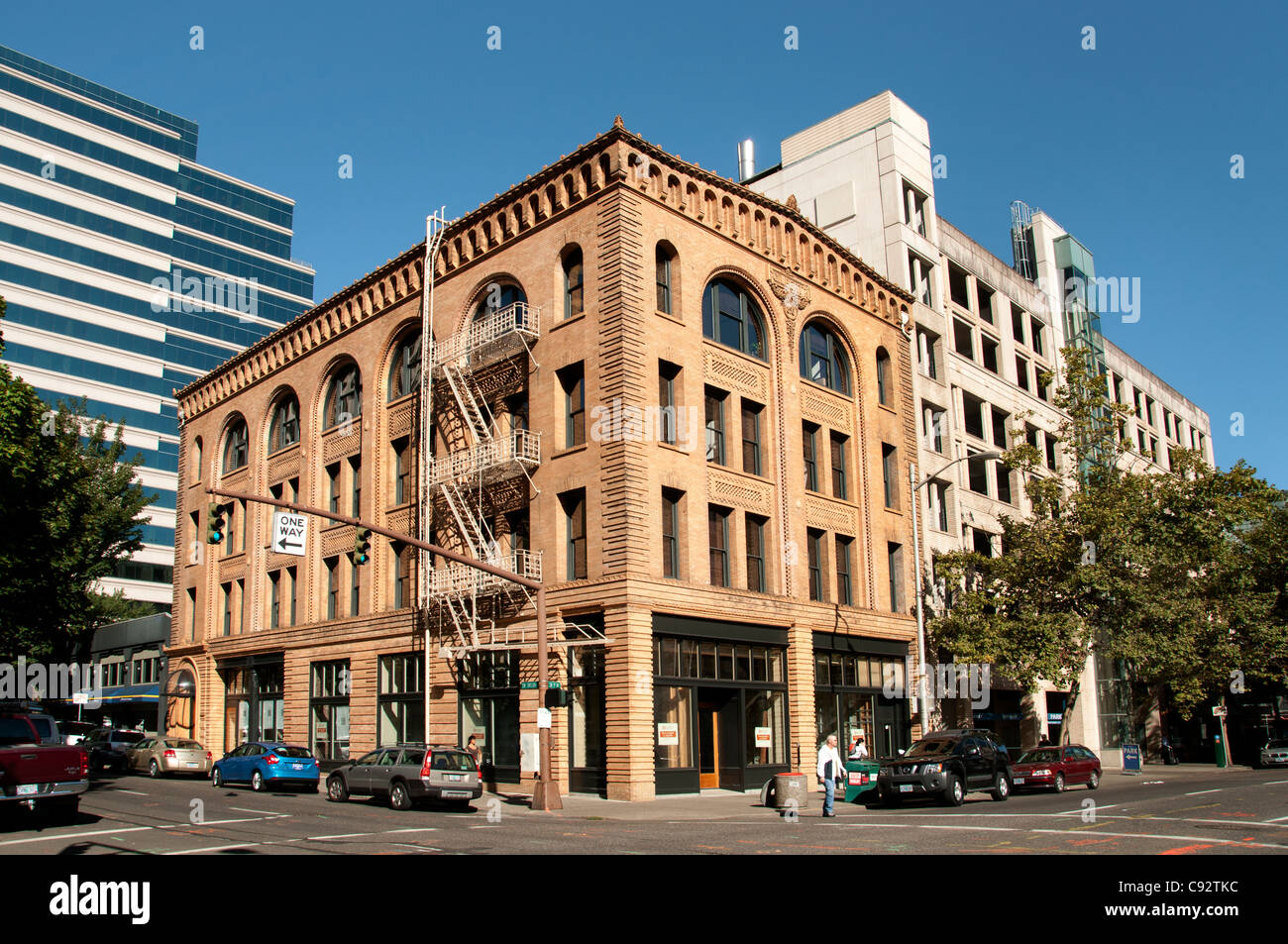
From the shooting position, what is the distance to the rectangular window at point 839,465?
3628 cm

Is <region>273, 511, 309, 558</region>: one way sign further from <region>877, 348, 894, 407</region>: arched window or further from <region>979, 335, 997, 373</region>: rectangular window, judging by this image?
<region>979, 335, 997, 373</region>: rectangular window

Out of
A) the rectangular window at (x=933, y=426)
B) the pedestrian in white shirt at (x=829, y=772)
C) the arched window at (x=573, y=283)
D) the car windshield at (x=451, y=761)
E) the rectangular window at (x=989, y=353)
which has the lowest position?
the pedestrian in white shirt at (x=829, y=772)

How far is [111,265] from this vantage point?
98.6m

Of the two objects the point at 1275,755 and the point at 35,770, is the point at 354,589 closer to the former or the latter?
the point at 35,770

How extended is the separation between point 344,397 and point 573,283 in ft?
47.2

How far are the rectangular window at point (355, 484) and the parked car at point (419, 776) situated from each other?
15.1 m

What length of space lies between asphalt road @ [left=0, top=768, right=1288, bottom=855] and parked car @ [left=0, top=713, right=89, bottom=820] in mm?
540

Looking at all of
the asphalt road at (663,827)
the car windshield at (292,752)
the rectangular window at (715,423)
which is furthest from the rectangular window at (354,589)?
the rectangular window at (715,423)

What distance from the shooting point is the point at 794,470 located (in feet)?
110

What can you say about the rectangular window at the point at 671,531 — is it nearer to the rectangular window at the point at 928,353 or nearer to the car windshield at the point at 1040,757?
the car windshield at the point at 1040,757

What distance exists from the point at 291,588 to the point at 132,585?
60.3m

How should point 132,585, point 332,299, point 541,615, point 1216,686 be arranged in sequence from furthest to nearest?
point 132,585, point 1216,686, point 332,299, point 541,615

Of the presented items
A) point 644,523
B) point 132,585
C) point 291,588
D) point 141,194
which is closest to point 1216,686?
point 644,523

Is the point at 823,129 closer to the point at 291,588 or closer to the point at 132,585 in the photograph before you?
the point at 291,588
